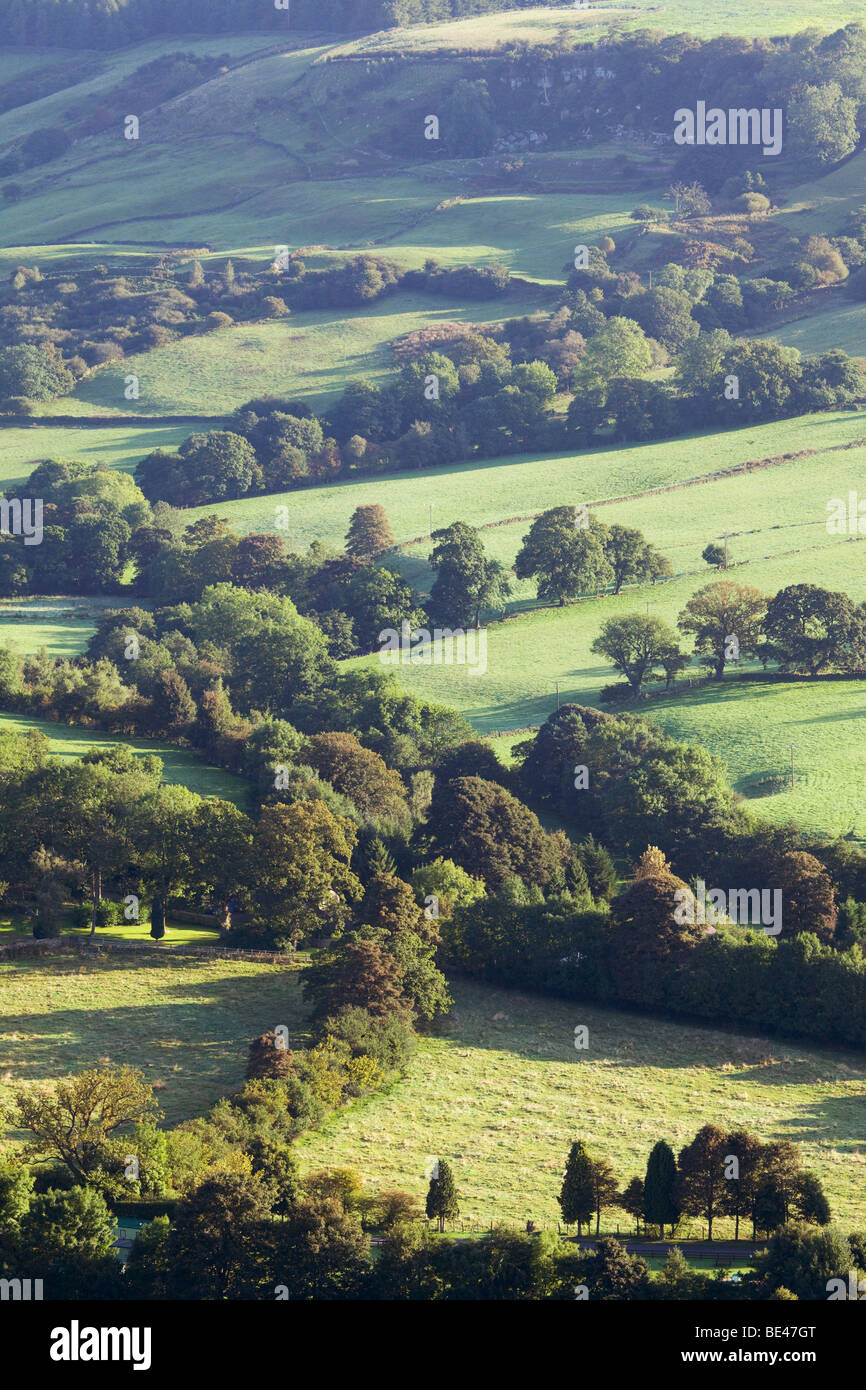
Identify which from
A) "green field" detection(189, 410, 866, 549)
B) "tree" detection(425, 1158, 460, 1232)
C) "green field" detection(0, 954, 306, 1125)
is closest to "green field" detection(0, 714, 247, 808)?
"green field" detection(0, 954, 306, 1125)

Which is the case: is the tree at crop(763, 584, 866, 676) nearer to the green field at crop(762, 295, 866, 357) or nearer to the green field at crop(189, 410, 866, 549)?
the green field at crop(189, 410, 866, 549)

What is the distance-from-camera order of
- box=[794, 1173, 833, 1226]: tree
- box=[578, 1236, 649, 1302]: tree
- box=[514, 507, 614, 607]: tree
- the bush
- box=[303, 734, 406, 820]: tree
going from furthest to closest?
box=[514, 507, 614, 607]: tree, box=[303, 734, 406, 820]: tree, the bush, box=[794, 1173, 833, 1226]: tree, box=[578, 1236, 649, 1302]: tree

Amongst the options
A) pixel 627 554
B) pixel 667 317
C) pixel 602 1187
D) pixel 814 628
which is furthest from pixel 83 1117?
pixel 667 317

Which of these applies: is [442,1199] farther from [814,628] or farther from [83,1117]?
[814,628]

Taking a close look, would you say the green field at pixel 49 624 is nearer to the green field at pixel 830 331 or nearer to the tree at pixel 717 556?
the tree at pixel 717 556

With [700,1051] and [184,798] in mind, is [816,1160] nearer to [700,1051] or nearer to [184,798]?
[700,1051]

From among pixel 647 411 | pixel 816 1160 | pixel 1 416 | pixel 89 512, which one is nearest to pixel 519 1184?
pixel 816 1160
